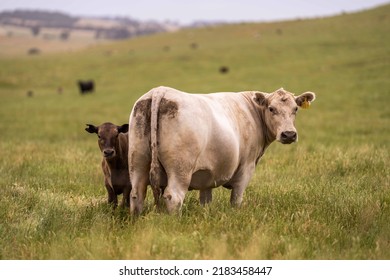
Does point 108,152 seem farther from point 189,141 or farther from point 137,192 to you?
point 189,141

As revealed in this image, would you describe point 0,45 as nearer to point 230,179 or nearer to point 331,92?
point 331,92

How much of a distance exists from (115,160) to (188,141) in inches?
74.4

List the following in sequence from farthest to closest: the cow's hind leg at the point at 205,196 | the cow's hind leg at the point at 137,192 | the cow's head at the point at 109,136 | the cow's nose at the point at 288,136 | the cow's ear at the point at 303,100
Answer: the cow's ear at the point at 303,100, the cow's hind leg at the point at 205,196, the cow's head at the point at 109,136, the cow's nose at the point at 288,136, the cow's hind leg at the point at 137,192

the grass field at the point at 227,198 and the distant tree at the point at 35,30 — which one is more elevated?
the grass field at the point at 227,198

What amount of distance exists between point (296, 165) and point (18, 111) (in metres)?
23.6

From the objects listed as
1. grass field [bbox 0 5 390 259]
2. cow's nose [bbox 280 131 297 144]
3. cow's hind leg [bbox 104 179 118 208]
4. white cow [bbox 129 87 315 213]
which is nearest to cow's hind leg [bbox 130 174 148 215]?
white cow [bbox 129 87 315 213]

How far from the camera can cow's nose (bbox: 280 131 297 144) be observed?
23.5 feet

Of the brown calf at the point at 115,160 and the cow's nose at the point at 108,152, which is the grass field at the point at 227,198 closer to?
the brown calf at the point at 115,160

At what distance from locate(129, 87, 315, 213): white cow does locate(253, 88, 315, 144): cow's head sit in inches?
0.5

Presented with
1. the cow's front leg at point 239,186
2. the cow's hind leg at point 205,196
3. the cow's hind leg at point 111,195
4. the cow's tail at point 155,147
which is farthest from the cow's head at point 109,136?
the cow's front leg at point 239,186

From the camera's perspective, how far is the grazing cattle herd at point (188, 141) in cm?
619

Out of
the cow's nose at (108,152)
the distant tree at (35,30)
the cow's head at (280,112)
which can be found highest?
the cow's head at (280,112)

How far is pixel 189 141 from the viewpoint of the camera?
6.18m

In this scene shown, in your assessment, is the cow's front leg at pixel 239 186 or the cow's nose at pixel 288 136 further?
the cow's front leg at pixel 239 186
